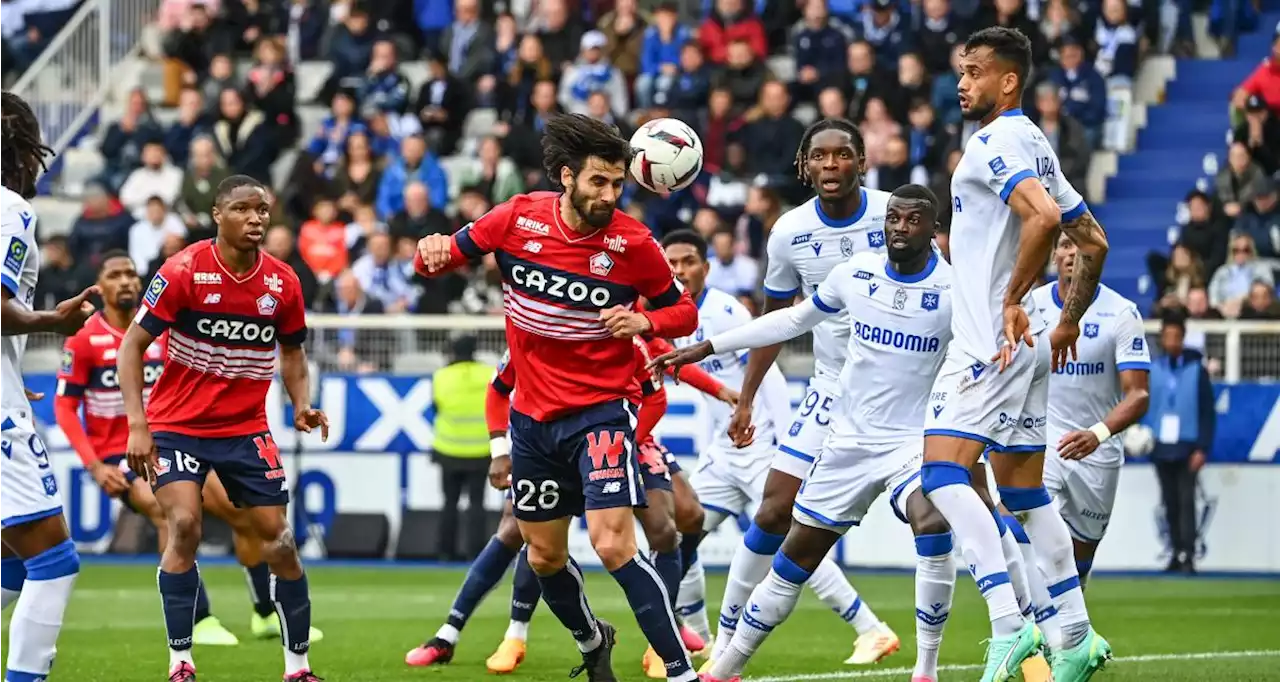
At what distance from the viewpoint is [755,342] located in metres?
9.51

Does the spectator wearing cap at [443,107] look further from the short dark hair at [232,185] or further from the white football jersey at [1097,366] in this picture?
the short dark hair at [232,185]

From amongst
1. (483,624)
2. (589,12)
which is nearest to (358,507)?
(483,624)

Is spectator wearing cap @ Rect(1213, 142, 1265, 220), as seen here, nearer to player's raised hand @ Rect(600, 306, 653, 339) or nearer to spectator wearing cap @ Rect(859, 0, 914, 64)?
spectator wearing cap @ Rect(859, 0, 914, 64)

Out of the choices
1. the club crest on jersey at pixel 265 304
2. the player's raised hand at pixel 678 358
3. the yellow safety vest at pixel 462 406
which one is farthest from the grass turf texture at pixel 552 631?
the player's raised hand at pixel 678 358

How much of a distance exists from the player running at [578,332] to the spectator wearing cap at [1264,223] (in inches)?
486

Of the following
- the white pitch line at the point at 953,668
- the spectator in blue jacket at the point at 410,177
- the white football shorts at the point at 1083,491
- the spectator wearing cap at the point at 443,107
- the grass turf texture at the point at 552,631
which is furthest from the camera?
the spectator wearing cap at the point at 443,107

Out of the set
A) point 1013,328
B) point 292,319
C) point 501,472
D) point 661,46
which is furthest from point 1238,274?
point 292,319

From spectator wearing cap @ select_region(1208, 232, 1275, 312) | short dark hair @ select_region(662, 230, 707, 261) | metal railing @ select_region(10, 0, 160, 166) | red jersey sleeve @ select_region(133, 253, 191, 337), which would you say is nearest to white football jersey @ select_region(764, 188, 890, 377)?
short dark hair @ select_region(662, 230, 707, 261)

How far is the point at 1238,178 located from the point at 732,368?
9.46 m

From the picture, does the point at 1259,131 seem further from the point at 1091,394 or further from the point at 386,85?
the point at 386,85

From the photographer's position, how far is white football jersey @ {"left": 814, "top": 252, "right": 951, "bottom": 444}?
9688 millimetres

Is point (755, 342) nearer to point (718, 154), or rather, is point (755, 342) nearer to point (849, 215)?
point (849, 215)

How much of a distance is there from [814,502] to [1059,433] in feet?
9.31

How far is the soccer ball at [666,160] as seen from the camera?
982 centimetres
